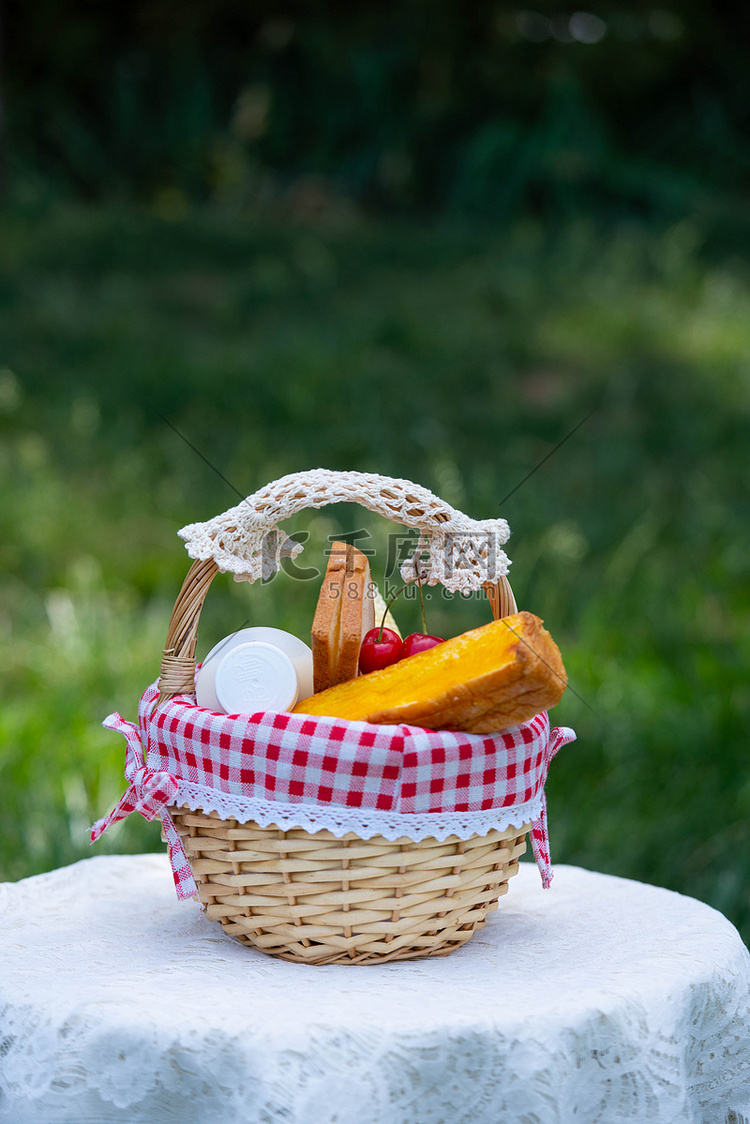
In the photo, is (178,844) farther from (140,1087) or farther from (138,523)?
(138,523)

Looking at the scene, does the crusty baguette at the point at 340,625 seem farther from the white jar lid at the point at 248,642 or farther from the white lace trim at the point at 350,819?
the white lace trim at the point at 350,819

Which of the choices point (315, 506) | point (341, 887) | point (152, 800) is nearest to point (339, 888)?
point (341, 887)

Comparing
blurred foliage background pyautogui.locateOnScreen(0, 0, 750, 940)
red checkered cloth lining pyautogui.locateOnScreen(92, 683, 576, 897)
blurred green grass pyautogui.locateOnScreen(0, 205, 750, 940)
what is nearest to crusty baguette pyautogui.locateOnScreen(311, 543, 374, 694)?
red checkered cloth lining pyautogui.locateOnScreen(92, 683, 576, 897)

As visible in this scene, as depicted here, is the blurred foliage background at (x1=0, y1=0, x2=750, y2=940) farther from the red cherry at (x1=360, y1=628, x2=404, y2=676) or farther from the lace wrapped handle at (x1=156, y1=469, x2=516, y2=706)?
the red cherry at (x1=360, y1=628, x2=404, y2=676)

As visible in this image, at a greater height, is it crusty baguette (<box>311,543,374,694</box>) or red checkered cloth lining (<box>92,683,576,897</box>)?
crusty baguette (<box>311,543,374,694</box>)

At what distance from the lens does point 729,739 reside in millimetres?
3162

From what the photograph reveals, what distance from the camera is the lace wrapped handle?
1.45 meters

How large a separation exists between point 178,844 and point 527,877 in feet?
2.24

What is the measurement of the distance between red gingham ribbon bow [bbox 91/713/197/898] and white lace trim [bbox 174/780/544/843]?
6 centimetres

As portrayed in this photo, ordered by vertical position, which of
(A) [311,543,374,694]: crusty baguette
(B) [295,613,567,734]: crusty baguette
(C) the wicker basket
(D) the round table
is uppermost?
(A) [311,543,374,694]: crusty baguette

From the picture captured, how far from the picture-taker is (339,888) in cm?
131

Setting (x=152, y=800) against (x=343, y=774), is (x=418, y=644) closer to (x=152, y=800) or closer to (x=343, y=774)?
(x=343, y=774)

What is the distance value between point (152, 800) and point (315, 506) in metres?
0.45

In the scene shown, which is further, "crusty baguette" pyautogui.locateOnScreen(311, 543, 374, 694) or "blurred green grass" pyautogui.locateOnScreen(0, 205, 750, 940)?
"blurred green grass" pyautogui.locateOnScreen(0, 205, 750, 940)
